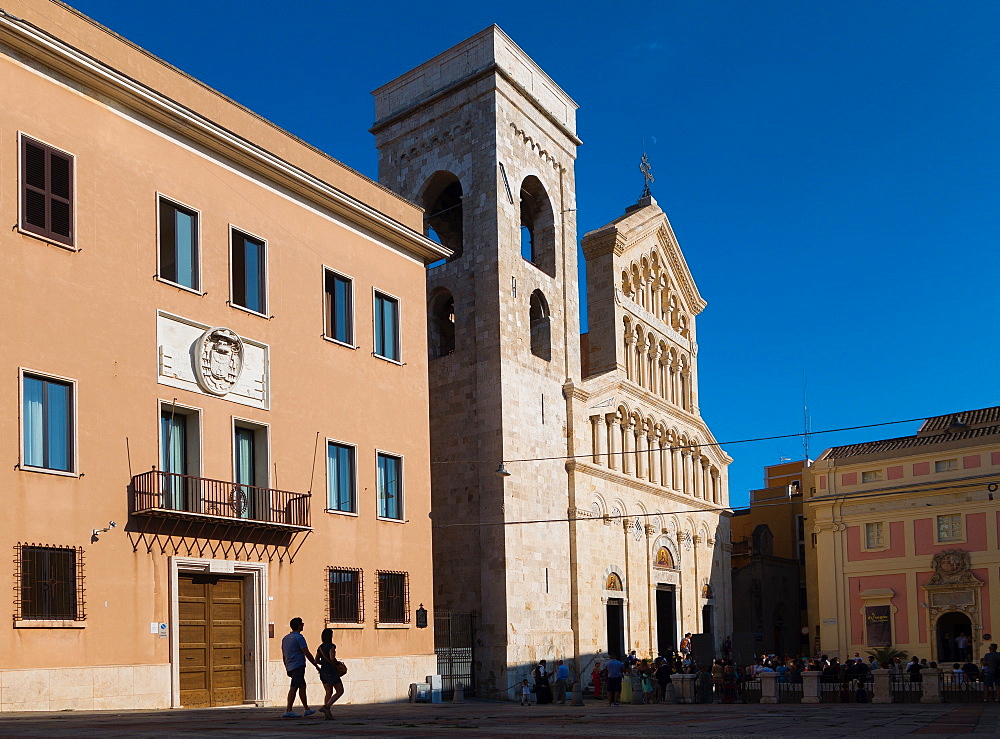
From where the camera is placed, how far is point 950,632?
1815 inches

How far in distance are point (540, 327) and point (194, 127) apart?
18256mm

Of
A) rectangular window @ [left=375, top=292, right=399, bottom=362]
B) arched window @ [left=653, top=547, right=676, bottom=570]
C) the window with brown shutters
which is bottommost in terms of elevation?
arched window @ [left=653, top=547, right=676, bottom=570]

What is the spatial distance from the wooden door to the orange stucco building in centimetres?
5

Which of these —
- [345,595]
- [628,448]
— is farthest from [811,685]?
[628,448]

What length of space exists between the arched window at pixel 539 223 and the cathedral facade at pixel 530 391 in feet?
0.20

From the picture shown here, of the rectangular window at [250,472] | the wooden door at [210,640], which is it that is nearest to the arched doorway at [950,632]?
the rectangular window at [250,472]

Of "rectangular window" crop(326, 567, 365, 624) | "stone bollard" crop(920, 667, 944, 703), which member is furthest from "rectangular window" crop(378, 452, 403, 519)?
"stone bollard" crop(920, 667, 944, 703)

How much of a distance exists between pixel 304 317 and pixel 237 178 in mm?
3364

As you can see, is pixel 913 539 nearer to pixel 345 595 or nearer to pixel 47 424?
pixel 345 595

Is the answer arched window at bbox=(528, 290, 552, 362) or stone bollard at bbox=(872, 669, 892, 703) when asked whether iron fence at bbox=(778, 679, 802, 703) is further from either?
arched window at bbox=(528, 290, 552, 362)

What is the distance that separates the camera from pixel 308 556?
23.8 metres

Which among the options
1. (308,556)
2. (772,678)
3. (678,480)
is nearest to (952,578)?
(678,480)

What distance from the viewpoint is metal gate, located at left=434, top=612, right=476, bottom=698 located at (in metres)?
31.4

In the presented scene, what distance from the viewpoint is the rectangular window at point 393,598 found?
26.0 meters
